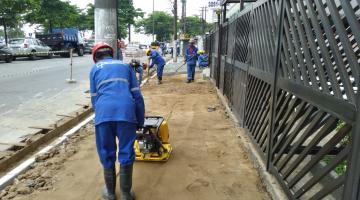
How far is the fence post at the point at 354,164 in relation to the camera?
2.45 m

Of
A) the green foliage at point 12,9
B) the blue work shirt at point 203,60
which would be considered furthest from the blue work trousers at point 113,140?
the green foliage at point 12,9

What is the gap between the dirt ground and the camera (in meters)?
4.41

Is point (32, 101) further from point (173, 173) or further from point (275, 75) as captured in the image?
point (275, 75)

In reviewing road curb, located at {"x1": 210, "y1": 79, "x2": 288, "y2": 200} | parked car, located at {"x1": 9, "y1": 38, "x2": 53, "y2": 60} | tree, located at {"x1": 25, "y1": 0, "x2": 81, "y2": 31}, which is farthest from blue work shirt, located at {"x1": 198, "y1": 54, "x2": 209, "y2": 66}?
tree, located at {"x1": 25, "y1": 0, "x2": 81, "y2": 31}

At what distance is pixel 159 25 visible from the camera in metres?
85.1

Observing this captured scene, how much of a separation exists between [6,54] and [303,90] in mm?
23104

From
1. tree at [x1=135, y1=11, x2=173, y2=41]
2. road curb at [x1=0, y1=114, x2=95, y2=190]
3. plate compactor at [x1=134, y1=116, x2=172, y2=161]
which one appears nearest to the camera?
road curb at [x1=0, y1=114, x2=95, y2=190]

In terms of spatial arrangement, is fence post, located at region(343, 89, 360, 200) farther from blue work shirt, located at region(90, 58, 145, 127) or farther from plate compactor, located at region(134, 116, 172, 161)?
plate compactor, located at region(134, 116, 172, 161)

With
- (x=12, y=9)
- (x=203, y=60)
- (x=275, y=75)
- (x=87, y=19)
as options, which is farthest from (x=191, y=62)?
(x=87, y=19)

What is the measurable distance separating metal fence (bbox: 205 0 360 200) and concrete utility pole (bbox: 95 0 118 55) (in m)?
2.47

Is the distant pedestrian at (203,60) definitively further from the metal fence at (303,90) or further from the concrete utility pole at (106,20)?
the concrete utility pole at (106,20)

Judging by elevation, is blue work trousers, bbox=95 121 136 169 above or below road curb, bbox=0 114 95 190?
above

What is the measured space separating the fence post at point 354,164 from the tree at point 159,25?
83877 mm

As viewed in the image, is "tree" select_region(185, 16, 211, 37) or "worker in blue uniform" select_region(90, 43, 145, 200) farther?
"tree" select_region(185, 16, 211, 37)
